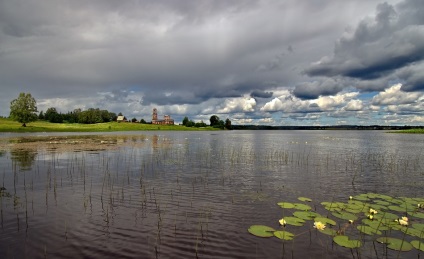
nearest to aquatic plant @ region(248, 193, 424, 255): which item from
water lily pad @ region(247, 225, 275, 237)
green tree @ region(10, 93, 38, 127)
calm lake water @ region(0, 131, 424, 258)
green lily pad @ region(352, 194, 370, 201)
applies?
water lily pad @ region(247, 225, 275, 237)

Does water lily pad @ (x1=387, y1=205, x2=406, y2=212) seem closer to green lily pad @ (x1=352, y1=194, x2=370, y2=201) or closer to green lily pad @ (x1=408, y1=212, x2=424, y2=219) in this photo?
green lily pad @ (x1=408, y1=212, x2=424, y2=219)

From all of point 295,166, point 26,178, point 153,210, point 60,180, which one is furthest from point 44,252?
point 295,166

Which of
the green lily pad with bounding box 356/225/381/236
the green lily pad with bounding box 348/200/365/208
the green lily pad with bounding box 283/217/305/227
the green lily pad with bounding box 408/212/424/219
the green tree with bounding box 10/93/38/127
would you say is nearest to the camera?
the green lily pad with bounding box 356/225/381/236

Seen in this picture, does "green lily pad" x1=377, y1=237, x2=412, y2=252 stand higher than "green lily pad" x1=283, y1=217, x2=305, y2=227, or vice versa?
"green lily pad" x1=283, y1=217, x2=305, y2=227

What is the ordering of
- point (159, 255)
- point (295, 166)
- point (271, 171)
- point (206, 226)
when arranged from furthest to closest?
point (295, 166)
point (271, 171)
point (206, 226)
point (159, 255)

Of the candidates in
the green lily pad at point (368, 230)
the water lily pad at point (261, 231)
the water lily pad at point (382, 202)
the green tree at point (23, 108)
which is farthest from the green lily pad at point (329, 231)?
the green tree at point (23, 108)

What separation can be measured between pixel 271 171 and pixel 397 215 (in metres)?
15.6

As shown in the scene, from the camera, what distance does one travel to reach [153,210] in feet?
51.1

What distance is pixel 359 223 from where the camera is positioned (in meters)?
13.4

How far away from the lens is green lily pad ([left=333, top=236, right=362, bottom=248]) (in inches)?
430

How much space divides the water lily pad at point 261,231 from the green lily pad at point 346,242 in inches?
105

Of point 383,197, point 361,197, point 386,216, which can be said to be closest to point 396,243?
point 386,216

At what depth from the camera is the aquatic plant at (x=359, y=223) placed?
1136 cm

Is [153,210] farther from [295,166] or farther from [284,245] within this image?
[295,166]
